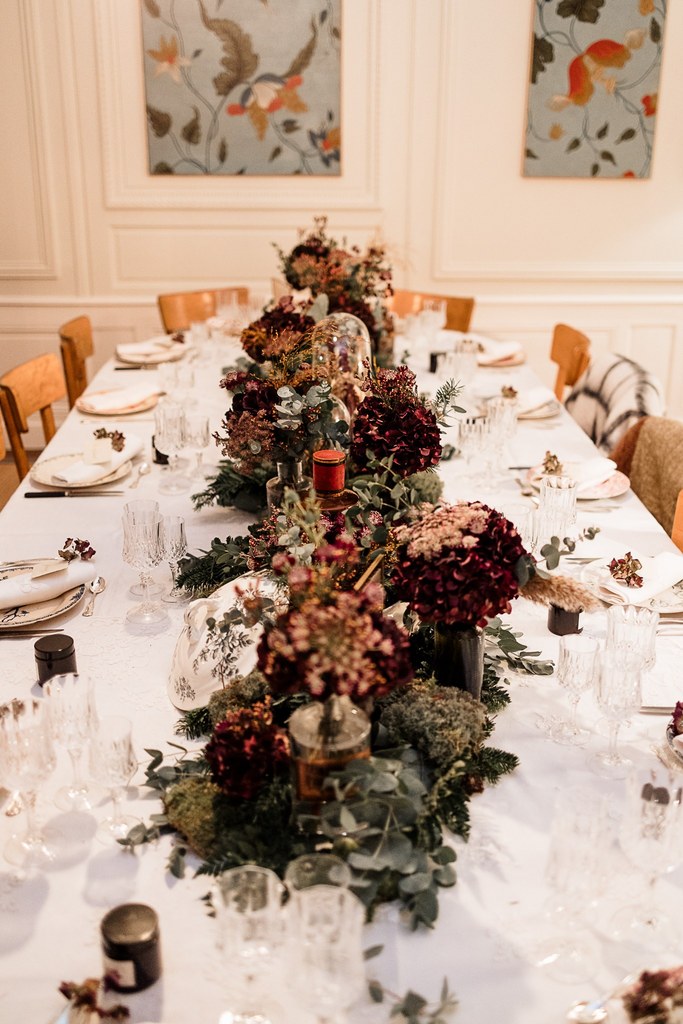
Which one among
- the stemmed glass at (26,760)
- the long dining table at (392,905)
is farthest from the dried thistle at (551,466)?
the stemmed glass at (26,760)

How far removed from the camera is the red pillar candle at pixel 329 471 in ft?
5.85

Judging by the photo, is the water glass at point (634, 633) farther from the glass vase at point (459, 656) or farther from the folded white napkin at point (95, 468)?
the folded white napkin at point (95, 468)

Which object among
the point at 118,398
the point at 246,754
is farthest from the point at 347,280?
the point at 246,754

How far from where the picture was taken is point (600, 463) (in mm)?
2631

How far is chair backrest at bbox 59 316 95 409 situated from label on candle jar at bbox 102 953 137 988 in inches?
128

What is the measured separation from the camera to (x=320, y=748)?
120cm

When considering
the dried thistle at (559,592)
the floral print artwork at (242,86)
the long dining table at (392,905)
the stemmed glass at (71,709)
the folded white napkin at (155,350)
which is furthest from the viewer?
the floral print artwork at (242,86)

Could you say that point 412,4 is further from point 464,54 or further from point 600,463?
point 600,463

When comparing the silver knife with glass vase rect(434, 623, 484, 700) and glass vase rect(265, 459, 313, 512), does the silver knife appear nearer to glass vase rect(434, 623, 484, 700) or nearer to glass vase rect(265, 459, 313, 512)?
glass vase rect(265, 459, 313, 512)

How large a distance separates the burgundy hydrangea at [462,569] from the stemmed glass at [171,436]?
1.29 metres

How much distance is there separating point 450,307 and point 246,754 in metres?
3.60

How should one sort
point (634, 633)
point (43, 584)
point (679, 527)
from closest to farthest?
1. point (634, 633)
2. point (43, 584)
3. point (679, 527)

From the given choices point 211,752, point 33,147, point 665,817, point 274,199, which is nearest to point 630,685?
point 665,817

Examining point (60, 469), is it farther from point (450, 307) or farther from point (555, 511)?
point (450, 307)
